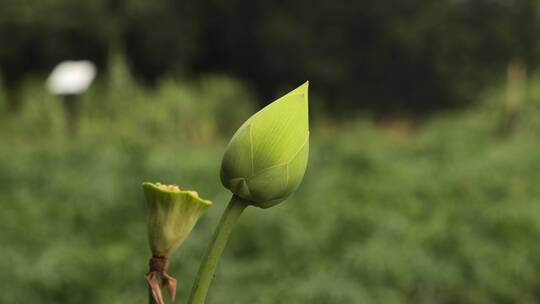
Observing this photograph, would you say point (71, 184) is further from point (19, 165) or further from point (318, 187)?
point (318, 187)

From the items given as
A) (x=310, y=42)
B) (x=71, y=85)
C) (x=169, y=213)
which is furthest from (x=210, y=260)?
(x=310, y=42)

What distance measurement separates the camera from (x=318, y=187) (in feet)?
9.80

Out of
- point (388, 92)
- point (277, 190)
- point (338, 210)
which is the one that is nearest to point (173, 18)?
point (388, 92)

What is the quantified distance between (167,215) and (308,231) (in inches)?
82.4

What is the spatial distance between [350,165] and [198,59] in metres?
7.29

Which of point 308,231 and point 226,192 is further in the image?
point 226,192

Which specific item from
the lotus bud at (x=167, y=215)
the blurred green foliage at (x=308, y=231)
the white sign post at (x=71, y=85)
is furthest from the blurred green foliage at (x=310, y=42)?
the lotus bud at (x=167, y=215)

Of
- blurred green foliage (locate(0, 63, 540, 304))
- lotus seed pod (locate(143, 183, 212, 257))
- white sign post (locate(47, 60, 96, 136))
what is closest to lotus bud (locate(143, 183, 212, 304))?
lotus seed pod (locate(143, 183, 212, 257))

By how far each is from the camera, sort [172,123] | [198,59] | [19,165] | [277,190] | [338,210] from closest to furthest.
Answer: [277,190] → [338,210] → [19,165] → [172,123] → [198,59]

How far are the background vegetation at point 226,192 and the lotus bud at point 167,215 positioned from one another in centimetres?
151

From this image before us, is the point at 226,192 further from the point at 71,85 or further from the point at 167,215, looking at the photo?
the point at 71,85

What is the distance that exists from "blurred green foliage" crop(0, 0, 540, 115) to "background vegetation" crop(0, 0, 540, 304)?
0.03 m

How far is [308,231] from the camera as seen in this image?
232 centimetres

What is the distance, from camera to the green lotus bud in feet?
0.77
